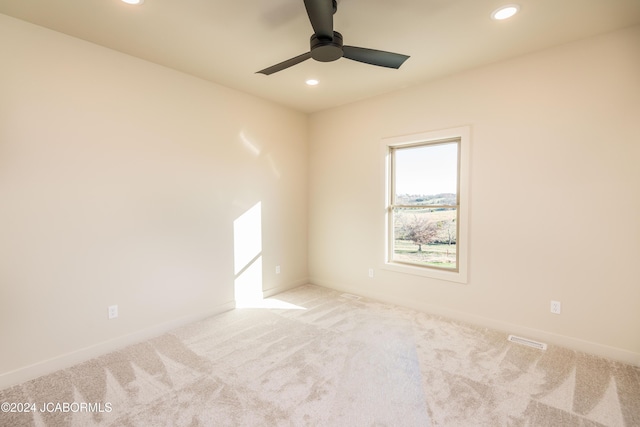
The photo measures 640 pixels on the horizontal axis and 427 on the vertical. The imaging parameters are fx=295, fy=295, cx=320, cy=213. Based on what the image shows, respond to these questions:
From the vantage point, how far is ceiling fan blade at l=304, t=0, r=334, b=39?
1.61 meters

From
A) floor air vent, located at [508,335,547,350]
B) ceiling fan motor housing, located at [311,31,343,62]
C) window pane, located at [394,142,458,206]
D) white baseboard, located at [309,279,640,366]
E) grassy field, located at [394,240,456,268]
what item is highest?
ceiling fan motor housing, located at [311,31,343,62]

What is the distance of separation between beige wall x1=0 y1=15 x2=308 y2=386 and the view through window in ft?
A: 6.44

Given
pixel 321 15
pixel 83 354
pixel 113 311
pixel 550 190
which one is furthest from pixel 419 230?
pixel 83 354

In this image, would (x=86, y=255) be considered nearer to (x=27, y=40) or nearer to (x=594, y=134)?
(x=27, y=40)

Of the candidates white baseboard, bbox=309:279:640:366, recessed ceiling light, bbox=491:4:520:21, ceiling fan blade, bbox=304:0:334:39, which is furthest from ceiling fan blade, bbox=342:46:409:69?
white baseboard, bbox=309:279:640:366

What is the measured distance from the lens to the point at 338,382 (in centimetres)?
223

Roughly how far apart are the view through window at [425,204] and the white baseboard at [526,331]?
497mm

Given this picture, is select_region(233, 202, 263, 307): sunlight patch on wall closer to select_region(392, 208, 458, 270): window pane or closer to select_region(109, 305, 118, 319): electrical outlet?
select_region(109, 305, 118, 319): electrical outlet

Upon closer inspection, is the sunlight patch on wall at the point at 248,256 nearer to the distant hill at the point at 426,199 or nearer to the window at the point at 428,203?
the window at the point at 428,203

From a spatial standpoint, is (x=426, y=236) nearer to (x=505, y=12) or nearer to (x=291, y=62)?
(x=505, y=12)

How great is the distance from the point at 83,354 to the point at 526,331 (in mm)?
4081

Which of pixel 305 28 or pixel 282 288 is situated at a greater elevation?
pixel 305 28

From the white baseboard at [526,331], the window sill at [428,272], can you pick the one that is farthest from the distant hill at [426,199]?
the white baseboard at [526,331]

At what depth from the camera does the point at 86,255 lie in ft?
8.45
